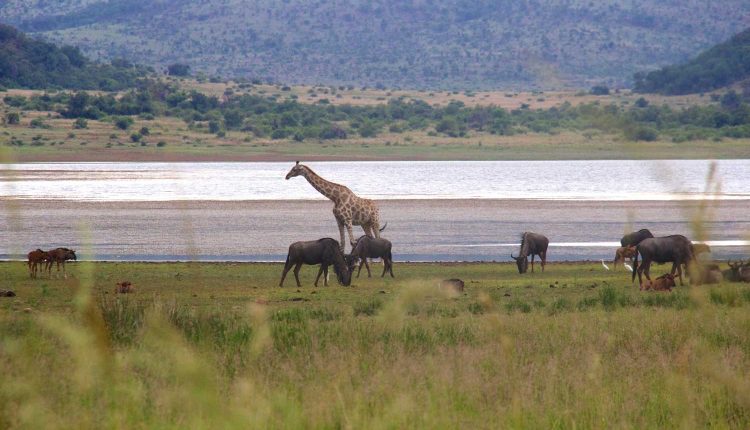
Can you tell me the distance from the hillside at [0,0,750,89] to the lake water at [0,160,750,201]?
74185 millimetres

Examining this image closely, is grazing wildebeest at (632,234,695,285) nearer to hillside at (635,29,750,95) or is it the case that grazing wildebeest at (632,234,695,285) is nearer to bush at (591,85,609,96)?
bush at (591,85,609,96)

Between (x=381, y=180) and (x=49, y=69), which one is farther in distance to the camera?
(x=49, y=69)

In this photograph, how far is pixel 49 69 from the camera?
11112 centimetres

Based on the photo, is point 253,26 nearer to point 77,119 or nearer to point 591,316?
point 77,119

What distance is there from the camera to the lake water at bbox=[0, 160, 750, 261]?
1039 inches

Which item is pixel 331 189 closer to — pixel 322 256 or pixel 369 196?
pixel 322 256

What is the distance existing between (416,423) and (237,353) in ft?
9.58

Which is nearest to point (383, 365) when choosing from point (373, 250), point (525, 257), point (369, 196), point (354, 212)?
point (373, 250)

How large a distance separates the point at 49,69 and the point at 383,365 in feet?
354

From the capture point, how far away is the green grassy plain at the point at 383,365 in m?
6.48

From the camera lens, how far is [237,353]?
948 cm

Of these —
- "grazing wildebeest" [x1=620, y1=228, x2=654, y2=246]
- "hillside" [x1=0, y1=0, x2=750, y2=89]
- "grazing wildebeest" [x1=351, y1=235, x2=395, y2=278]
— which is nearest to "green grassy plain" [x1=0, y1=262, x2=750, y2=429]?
"grazing wildebeest" [x1=351, y1=235, x2=395, y2=278]

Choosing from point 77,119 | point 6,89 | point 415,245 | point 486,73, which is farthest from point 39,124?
point 486,73

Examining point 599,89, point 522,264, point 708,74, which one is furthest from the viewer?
point 708,74
